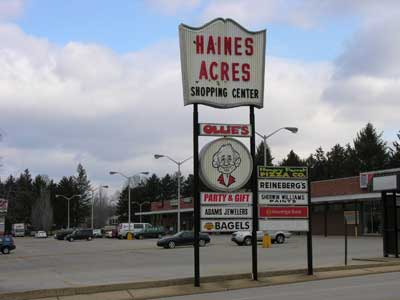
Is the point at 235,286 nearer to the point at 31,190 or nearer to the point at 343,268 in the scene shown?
the point at 343,268

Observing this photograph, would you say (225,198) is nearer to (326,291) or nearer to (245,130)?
(245,130)

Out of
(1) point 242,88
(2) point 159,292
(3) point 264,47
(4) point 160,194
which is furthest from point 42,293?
(4) point 160,194

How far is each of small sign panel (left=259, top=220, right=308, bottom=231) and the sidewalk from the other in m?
1.37

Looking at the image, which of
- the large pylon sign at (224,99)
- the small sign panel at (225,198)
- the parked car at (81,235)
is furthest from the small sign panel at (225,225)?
the parked car at (81,235)

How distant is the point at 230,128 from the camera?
16438 millimetres

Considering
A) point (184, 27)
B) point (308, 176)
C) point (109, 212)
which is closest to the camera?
point (184, 27)

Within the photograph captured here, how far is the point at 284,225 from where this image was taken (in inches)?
698

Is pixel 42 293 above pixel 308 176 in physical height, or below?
below

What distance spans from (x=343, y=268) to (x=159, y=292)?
722 cm

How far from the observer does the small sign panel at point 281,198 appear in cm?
1739

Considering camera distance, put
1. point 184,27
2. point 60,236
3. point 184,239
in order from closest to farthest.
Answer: point 184,27
point 184,239
point 60,236

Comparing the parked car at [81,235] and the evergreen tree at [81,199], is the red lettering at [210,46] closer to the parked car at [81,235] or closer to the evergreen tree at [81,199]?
the parked car at [81,235]

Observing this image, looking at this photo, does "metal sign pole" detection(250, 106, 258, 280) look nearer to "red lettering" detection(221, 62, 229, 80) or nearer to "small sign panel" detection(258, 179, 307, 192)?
"small sign panel" detection(258, 179, 307, 192)

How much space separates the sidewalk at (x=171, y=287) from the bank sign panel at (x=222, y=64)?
4913 mm
